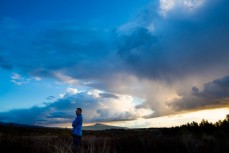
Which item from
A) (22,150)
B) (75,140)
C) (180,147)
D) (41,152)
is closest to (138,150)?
(180,147)

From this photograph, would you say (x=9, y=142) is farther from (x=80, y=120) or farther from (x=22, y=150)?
(x=80, y=120)

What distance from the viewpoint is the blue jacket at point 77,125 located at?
1257 cm

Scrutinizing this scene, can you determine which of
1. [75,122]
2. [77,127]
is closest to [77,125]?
[77,127]

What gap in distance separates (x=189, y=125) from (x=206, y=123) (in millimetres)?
2089

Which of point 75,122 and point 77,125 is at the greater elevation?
point 75,122

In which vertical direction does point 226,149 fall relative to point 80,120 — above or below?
below

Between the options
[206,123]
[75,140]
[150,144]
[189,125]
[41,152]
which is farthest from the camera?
[189,125]

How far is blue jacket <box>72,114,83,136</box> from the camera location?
12.6m

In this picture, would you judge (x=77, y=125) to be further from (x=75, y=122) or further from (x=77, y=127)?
(x=75, y=122)

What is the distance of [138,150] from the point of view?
1166cm

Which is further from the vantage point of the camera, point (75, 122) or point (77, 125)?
point (77, 125)

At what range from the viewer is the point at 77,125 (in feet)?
42.1

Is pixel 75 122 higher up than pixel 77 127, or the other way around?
pixel 75 122

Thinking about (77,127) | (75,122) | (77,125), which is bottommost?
(77,127)
